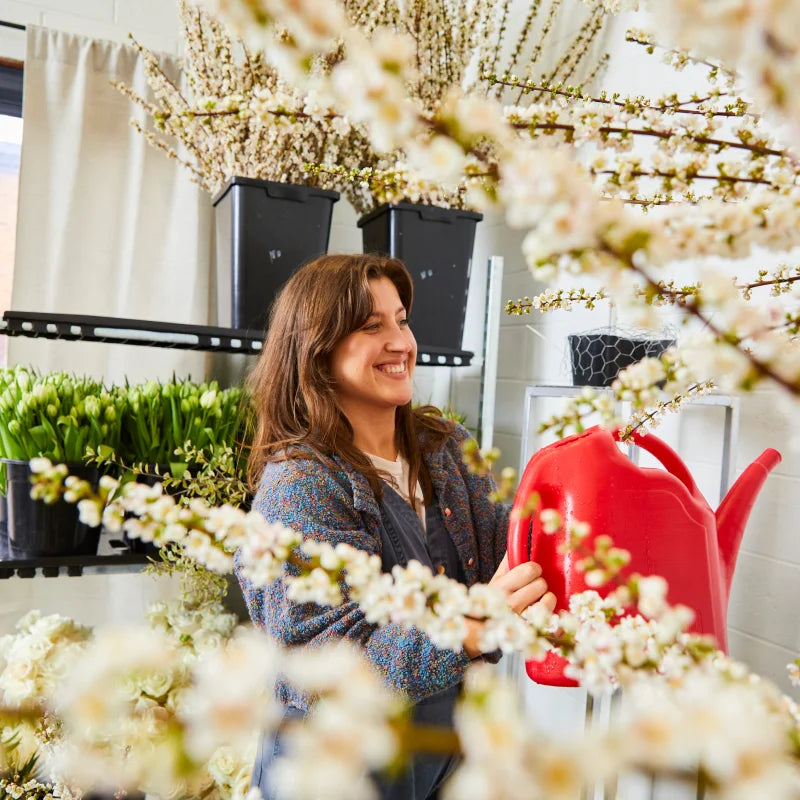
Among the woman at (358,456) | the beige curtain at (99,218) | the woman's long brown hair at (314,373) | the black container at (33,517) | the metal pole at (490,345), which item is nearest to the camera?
the woman at (358,456)

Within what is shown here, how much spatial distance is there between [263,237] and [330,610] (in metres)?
0.81

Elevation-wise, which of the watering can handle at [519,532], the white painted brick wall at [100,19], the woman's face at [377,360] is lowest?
the watering can handle at [519,532]

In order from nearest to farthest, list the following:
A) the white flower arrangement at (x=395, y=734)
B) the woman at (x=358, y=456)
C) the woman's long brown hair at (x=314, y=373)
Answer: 1. the white flower arrangement at (x=395, y=734)
2. the woman at (x=358, y=456)
3. the woman's long brown hair at (x=314, y=373)

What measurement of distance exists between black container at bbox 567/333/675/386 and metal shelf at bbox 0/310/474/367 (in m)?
0.28

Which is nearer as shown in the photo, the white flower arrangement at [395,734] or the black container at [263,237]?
the white flower arrangement at [395,734]

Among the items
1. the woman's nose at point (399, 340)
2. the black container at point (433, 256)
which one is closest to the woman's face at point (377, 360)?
the woman's nose at point (399, 340)

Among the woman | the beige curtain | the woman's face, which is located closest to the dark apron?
the woman

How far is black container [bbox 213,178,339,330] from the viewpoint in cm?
147

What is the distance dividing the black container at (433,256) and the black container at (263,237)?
0.43ft

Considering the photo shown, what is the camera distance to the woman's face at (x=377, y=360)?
44.7 inches

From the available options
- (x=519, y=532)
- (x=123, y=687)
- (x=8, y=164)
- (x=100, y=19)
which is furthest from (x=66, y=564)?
(x=100, y=19)

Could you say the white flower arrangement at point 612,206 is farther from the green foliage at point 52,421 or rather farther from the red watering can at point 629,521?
the green foliage at point 52,421

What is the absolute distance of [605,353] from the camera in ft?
4.17

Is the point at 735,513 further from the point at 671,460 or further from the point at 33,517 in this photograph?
the point at 33,517
